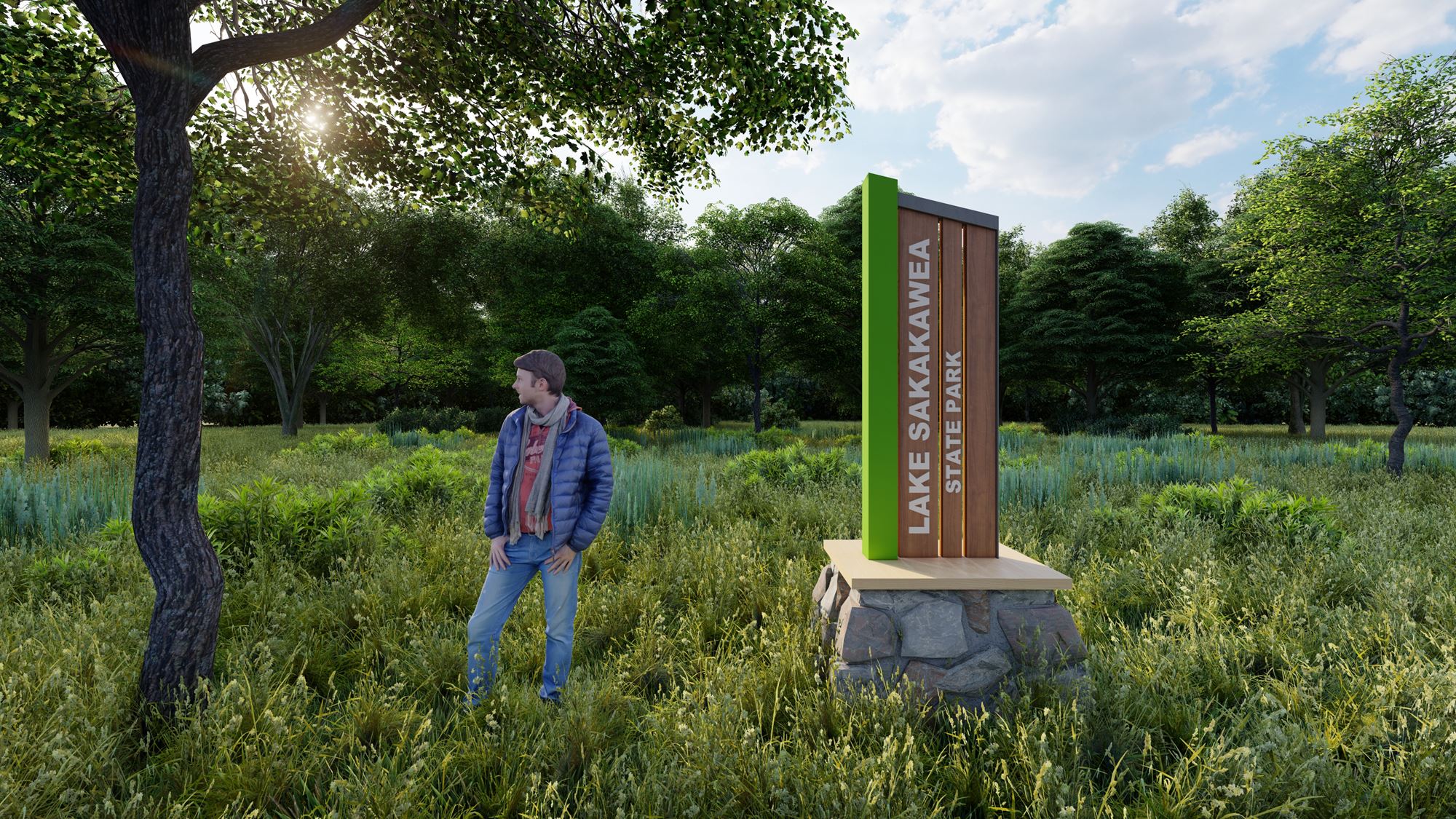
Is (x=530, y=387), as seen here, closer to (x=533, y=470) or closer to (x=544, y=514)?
(x=533, y=470)

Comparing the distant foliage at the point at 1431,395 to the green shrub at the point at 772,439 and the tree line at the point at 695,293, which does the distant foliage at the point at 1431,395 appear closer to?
the tree line at the point at 695,293

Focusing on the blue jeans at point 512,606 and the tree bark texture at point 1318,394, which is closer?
the blue jeans at point 512,606

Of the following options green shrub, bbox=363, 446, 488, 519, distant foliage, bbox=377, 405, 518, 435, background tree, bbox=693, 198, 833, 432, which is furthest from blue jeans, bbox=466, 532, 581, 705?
distant foliage, bbox=377, 405, 518, 435

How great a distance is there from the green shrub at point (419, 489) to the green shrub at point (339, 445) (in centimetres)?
657

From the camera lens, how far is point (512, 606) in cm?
322

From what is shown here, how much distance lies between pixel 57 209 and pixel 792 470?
1617 centimetres

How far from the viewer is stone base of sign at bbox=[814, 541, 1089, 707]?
120 inches

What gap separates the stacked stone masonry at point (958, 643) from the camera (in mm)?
3045

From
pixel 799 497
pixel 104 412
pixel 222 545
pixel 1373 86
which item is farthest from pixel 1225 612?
pixel 104 412

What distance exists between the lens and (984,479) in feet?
11.7

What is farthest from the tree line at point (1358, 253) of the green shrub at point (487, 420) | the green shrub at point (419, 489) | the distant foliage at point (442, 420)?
the green shrub at point (487, 420)

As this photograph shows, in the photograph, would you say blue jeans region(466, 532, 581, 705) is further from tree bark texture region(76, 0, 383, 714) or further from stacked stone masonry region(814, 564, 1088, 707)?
stacked stone masonry region(814, 564, 1088, 707)

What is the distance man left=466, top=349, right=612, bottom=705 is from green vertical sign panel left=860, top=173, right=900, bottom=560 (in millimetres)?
1536

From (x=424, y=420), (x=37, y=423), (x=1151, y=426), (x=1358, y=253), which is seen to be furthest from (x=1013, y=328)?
(x=37, y=423)
